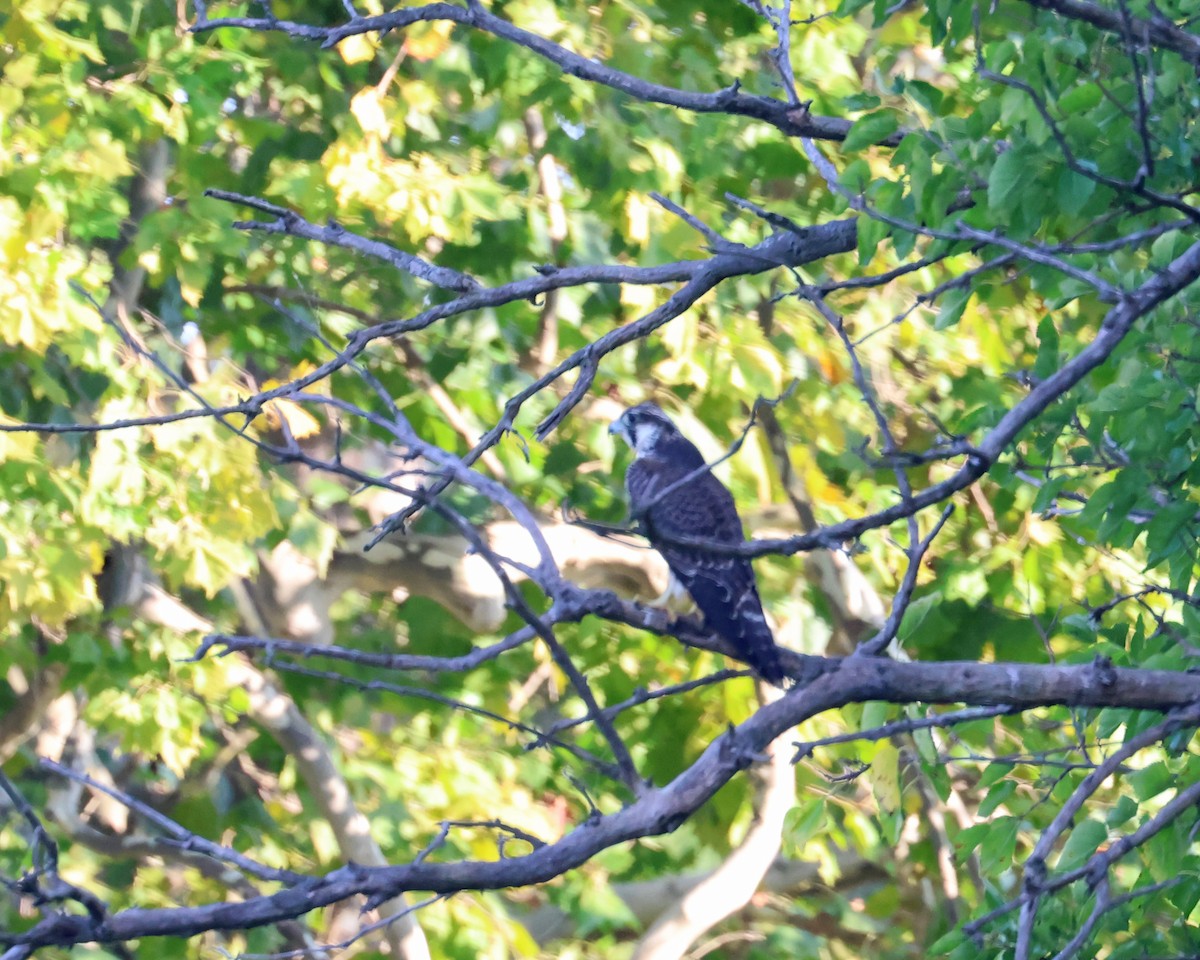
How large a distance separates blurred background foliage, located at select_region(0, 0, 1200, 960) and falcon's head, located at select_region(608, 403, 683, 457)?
354mm

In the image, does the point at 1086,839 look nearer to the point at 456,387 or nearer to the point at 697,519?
the point at 697,519

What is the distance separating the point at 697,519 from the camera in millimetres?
5387

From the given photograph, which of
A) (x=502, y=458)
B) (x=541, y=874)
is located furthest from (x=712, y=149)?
(x=541, y=874)

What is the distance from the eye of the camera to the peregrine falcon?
14.4 ft

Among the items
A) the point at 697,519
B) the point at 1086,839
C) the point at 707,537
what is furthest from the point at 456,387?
the point at 1086,839

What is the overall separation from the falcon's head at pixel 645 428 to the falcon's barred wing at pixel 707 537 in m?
0.08

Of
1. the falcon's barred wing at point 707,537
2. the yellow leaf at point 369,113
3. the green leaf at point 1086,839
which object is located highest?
the yellow leaf at point 369,113

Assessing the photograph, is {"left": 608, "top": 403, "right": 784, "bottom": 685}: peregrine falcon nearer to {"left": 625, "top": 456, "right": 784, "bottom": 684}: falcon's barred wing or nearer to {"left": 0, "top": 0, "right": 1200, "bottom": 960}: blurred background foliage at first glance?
{"left": 625, "top": 456, "right": 784, "bottom": 684}: falcon's barred wing

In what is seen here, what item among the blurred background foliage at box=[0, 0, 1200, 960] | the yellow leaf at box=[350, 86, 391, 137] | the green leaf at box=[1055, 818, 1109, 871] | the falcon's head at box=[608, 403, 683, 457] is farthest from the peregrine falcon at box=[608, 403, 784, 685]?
the yellow leaf at box=[350, 86, 391, 137]

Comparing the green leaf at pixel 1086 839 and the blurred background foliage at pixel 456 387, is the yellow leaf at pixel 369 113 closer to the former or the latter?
the blurred background foliage at pixel 456 387

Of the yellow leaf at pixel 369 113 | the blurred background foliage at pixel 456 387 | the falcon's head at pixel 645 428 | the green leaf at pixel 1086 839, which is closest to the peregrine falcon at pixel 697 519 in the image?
the falcon's head at pixel 645 428

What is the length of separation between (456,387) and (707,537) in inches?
100.0

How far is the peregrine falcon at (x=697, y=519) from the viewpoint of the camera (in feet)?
14.4

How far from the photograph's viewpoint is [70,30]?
6672mm
